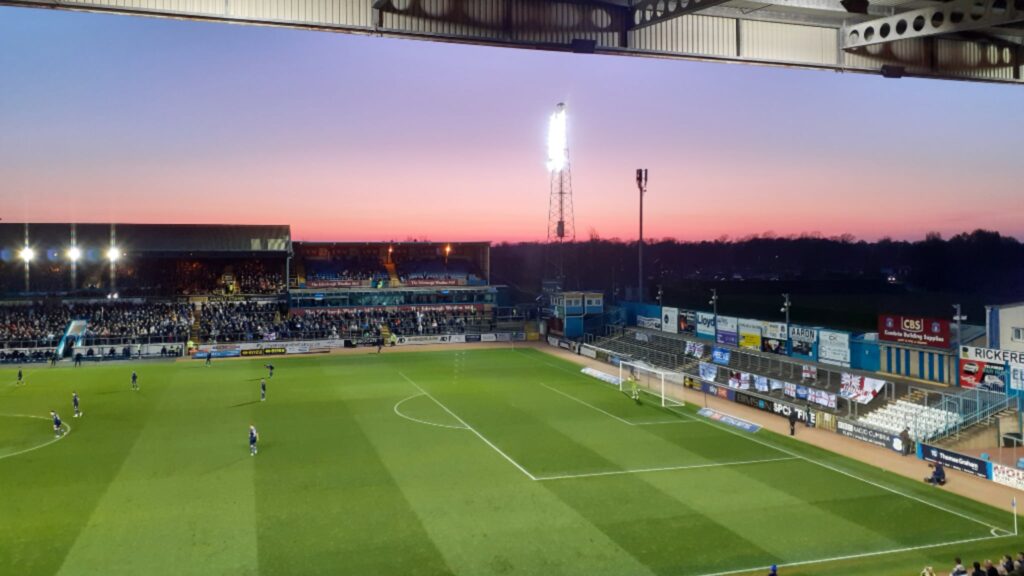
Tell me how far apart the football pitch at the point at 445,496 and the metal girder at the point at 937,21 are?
12.6m

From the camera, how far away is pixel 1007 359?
2988cm

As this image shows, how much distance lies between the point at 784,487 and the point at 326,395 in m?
25.8

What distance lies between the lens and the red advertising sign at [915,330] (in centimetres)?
3381

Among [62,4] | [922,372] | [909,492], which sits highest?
[62,4]

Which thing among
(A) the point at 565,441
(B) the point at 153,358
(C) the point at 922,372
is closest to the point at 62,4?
(A) the point at 565,441

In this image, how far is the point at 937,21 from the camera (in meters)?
14.7

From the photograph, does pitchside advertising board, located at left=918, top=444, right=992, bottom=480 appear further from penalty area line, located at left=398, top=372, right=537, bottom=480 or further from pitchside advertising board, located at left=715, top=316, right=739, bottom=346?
pitchside advertising board, located at left=715, top=316, right=739, bottom=346

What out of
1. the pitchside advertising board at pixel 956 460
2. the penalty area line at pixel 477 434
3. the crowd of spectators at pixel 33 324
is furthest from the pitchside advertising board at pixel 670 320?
the crowd of spectators at pixel 33 324

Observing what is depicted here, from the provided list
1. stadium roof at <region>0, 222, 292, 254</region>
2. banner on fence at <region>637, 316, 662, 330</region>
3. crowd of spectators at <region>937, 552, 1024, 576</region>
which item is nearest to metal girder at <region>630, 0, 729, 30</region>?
crowd of spectators at <region>937, 552, 1024, 576</region>

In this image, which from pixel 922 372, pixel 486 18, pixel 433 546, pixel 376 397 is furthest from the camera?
pixel 376 397

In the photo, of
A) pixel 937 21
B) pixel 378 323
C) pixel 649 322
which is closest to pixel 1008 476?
pixel 937 21

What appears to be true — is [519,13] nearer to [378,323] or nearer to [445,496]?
Result: [445,496]

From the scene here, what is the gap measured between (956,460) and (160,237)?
71228 mm

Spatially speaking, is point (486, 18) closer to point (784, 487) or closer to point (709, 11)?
point (709, 11)
